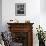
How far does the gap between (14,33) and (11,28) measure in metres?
0.23

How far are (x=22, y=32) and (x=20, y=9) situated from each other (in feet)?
2.99

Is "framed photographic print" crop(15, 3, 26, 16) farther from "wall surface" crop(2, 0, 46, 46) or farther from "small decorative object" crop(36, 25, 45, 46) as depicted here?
"small decorative object" crop(36, 25, 45, 46)

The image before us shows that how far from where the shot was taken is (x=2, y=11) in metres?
5.71

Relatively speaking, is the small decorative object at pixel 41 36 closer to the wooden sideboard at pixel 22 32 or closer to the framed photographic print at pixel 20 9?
the wooden sideboard at pixel 22 32

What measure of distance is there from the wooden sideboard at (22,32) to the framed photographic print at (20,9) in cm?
47

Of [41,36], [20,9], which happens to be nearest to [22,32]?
[41,36]

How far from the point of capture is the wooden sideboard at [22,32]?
18.0 feet

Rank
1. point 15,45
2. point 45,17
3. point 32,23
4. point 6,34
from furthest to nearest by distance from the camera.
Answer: point 45,17
point 32,23
point 6,34
point 15,45

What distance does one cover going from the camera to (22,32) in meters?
5.58

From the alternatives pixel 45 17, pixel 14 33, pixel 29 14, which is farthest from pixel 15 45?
pixel 45 17

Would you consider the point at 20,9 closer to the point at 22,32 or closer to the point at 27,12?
the point at 27,12

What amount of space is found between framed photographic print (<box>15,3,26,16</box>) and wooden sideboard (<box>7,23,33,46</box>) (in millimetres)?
465

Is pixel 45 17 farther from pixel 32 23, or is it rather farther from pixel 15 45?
pixel 15 45

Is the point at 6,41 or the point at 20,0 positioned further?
the point at 20,0
